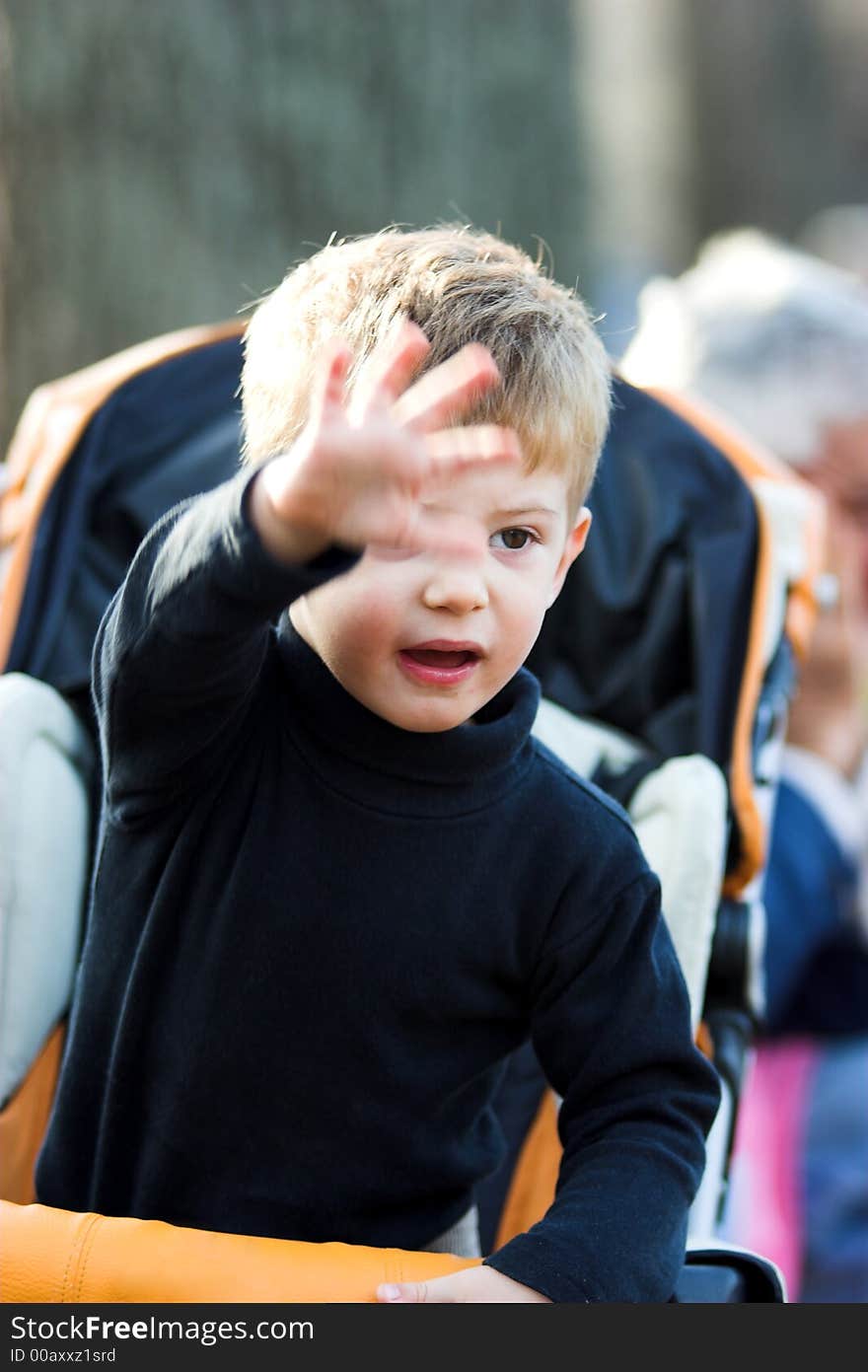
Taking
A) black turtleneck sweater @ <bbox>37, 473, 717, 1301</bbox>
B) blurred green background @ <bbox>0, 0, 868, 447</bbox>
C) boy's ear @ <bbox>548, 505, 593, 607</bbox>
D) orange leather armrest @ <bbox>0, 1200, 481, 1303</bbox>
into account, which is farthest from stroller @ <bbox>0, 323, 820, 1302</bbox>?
blurred green background @ <bbox>0, 0, 868, 447</bbox>

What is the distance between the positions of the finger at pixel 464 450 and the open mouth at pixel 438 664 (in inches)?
7.2

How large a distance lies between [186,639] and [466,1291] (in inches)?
21.7

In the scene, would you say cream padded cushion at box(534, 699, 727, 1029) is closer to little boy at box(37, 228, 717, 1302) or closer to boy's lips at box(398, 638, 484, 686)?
little boy at box(37, 228, 717, 1302)

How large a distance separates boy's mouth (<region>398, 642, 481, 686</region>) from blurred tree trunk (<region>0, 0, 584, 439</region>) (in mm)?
1972

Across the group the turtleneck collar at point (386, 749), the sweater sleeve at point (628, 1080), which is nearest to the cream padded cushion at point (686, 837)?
the sweater sleeve at point (628, 1080)

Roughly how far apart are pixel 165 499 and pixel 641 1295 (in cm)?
117

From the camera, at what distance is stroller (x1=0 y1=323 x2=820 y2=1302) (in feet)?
3.94

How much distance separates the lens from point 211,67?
10.7 feet

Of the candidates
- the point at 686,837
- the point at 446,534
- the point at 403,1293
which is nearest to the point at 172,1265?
the point at 403,1293

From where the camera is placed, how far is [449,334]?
1186mm

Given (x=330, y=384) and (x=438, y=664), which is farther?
(x=438, y=664)

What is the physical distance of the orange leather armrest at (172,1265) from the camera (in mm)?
1169
